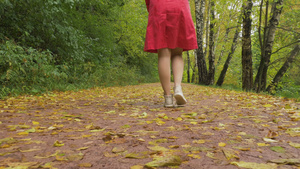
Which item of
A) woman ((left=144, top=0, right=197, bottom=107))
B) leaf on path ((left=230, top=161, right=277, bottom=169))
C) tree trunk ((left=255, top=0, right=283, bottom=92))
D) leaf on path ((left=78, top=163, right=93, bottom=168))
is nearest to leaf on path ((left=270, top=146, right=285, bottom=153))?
leaf on path ((left=230, top=161, right=277, bottom=169))

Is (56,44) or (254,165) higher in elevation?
(56,44)

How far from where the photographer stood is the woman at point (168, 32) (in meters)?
3.27

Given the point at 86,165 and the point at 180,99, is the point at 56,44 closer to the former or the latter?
the point at 180,99

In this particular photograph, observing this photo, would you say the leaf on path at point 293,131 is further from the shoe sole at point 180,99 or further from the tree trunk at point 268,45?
the tree trunk at point 268,45

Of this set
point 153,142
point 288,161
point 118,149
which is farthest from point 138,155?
point 288,161

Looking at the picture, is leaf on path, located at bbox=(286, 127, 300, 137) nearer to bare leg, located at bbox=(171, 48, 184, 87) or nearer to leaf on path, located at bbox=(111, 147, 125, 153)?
leaf on path, located at bbox=(111, 147, 125, 153)

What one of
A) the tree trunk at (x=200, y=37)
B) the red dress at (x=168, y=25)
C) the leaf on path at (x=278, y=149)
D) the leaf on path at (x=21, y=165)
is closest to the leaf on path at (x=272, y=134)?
the leaf on path at (x=278, y=149)

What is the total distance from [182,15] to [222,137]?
206 centimetres

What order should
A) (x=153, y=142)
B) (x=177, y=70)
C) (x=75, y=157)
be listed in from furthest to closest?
(x=177, y=70) → (x=153, y=142) → (x=75, y=157)

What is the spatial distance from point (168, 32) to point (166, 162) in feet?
7.71

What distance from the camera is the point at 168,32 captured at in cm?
331

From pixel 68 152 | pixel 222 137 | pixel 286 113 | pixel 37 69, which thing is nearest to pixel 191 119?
pixel 222 137

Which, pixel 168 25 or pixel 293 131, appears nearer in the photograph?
pixel 293 131

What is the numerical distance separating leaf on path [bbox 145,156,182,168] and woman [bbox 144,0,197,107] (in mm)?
2007
